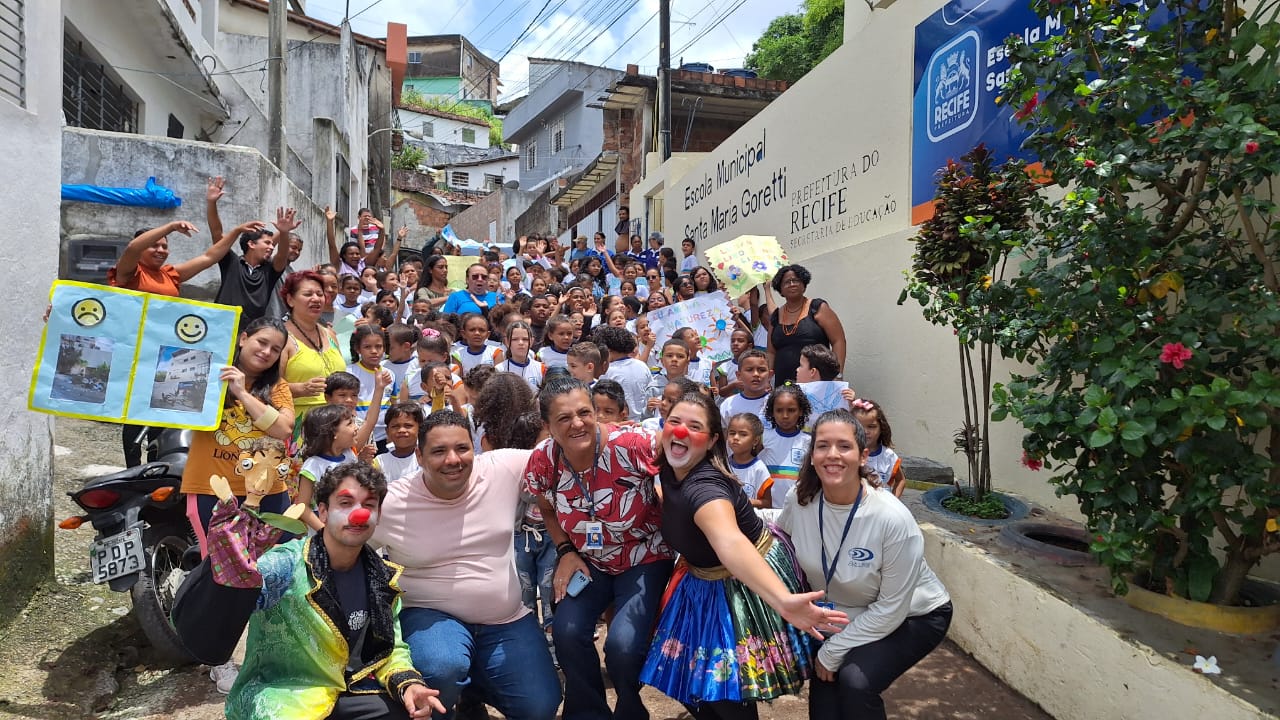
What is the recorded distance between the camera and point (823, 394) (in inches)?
190

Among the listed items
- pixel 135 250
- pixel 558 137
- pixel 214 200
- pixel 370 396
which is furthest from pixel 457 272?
pixel 558 137

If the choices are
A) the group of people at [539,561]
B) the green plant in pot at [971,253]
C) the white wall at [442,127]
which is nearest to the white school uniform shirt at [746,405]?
the group of people at [539,561]

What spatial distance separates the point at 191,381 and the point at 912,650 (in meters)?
3.08

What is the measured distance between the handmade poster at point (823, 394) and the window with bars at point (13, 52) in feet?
14.0

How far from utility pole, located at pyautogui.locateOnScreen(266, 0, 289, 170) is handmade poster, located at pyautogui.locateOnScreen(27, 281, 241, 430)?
8217 mm

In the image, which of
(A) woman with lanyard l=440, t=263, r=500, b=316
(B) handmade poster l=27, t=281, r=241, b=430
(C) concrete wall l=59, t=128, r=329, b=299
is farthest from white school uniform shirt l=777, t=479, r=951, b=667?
(C) concrete wall l=59, t=128, r=329, b=299

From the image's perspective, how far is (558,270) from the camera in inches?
455

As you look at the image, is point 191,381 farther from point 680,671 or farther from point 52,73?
point 680,671

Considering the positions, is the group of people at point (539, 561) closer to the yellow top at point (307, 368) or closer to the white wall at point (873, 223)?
the yellow top at point (307, 368)

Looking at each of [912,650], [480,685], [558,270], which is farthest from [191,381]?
[558,270]

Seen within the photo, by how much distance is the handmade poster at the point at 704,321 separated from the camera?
709 cm

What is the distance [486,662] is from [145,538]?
1744 millimetres

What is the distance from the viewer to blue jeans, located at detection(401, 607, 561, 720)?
2.75 m

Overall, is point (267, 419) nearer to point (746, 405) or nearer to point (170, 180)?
point (746, 405)
